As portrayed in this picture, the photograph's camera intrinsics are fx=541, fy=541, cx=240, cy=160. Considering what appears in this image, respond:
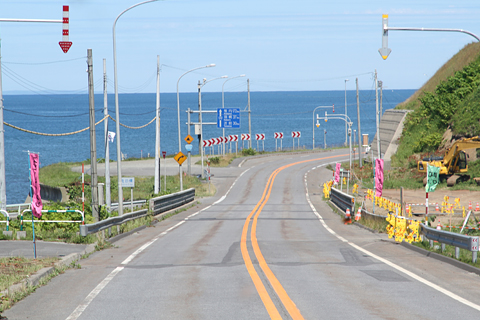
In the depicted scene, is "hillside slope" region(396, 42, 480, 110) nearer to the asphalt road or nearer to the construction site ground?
the construction site ground

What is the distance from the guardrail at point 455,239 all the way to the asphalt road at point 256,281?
23.0 inches

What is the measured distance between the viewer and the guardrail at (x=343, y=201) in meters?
26.5

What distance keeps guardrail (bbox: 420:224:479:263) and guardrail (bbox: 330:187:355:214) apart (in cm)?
1069

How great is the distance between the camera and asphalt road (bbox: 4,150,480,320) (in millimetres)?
8406

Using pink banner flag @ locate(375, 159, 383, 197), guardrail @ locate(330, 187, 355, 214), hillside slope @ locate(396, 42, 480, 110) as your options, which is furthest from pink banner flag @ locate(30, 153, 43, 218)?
hillside slope @ locate(396, 42, 480, 110)

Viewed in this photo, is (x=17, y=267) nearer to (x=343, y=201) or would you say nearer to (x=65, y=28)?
(x=65, y=28)

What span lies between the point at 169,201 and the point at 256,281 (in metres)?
21.1

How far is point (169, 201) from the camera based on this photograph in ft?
102

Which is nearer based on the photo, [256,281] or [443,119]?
[256,281]

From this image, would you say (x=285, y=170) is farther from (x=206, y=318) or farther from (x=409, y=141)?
(x=206, y=318)

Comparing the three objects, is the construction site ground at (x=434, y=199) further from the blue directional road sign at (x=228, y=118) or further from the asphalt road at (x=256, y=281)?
the blue directional road sign at (x=228, y=118)

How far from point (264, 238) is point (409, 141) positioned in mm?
44528

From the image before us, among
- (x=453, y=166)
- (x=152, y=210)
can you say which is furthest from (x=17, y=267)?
(x=453, y=166)

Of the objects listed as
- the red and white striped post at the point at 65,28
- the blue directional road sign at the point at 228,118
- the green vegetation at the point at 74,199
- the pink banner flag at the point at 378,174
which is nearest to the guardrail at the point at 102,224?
the green vegetation at the point at 74,199
